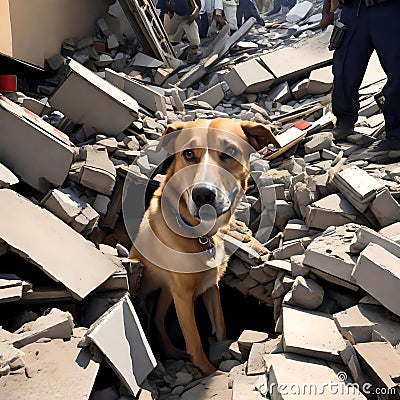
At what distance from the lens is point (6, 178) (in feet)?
10.8

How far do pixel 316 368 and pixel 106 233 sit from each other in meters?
2.35

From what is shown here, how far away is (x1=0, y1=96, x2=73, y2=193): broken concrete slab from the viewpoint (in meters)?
3.66

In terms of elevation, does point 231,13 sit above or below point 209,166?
below

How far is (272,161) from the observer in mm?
4930

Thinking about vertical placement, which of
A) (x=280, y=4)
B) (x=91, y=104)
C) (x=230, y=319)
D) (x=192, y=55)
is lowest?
(x=280, y=4)

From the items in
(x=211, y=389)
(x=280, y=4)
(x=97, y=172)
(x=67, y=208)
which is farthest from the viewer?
(x=280, y=4)

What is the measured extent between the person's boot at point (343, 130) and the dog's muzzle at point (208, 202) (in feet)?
7.00

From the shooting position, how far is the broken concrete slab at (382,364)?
2.08 meters

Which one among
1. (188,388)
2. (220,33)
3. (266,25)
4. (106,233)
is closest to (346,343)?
(188,388)

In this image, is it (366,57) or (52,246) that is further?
(366,57)

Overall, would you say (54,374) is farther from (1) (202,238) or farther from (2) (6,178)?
(2) (6,178)

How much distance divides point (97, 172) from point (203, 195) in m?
1.27

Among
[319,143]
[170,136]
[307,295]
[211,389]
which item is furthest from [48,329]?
[319,143]

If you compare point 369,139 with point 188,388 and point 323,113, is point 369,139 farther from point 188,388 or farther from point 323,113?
point 188,388
